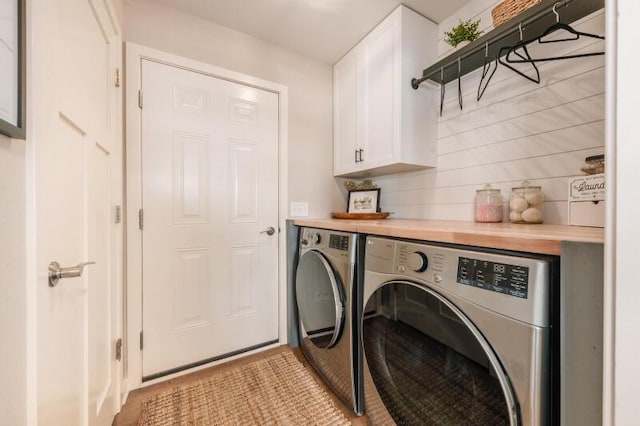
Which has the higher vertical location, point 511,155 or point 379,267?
point 511,155

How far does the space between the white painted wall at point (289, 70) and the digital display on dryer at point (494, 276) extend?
4.89 feet

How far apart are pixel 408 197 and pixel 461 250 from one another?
1.23 metres

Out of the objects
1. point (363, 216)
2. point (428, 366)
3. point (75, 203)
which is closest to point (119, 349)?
point (75, 203)

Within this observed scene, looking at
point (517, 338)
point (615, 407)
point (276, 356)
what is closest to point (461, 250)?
point (517, 338)

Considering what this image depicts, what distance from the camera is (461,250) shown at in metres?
0.76

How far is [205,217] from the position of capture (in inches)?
67.0

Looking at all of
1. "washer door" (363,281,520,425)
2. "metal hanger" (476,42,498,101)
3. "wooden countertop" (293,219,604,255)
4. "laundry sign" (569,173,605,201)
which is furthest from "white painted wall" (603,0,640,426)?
"metal hanger" (476,42,498,101)

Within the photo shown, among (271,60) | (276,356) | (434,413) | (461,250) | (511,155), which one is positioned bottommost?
(276,356)

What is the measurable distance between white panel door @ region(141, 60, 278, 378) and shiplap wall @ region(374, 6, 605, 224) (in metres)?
1.25

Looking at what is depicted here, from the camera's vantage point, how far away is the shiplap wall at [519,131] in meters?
1.10

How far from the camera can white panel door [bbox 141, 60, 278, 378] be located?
61.0 inches

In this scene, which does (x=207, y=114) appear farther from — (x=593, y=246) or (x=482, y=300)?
(x=593, y=246)

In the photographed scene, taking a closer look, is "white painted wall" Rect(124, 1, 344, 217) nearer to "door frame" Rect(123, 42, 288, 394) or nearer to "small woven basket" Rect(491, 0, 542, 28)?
"door frame" Rect(123, 42, 288, 394)

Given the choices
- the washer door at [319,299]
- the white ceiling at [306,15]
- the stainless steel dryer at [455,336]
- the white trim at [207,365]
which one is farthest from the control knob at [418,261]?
the white ceiling at [306,15]
